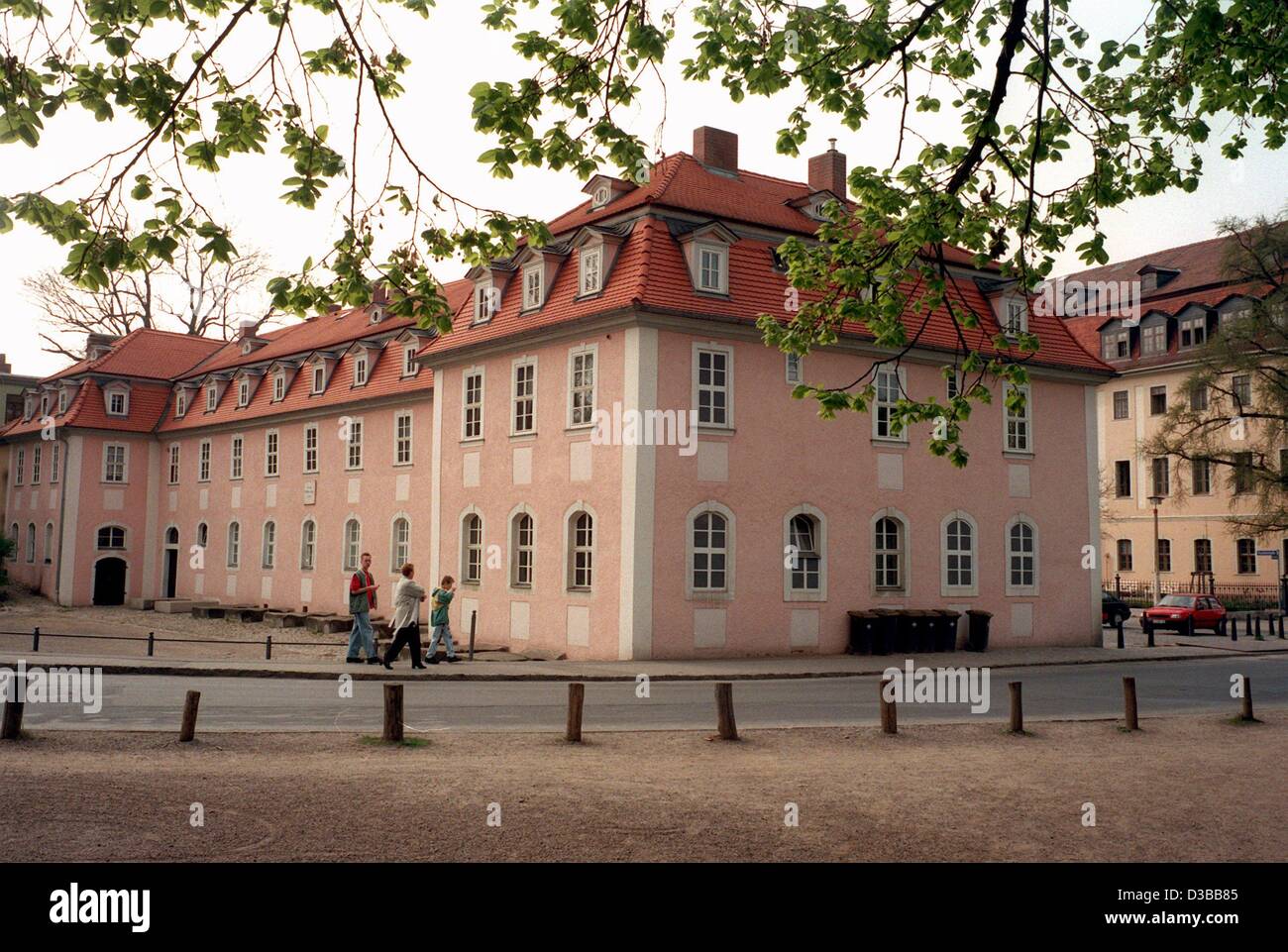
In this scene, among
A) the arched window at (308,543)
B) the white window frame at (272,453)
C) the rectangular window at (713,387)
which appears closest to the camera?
the rectangular window at (713,387)

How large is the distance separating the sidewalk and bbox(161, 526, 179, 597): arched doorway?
22.1 m

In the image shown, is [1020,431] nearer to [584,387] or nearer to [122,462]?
[584,387]

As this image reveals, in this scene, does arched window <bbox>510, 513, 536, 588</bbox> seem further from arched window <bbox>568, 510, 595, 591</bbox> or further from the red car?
the red car

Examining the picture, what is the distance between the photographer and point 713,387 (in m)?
24.4

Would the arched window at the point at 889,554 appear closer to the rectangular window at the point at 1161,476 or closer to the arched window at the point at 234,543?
the arched window at the point at 234,543

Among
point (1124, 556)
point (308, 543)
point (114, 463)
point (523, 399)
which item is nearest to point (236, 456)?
point (308, 543)

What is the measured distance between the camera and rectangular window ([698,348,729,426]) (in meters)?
24.2

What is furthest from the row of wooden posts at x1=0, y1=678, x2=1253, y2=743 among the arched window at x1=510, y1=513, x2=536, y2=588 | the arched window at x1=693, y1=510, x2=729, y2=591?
the arched window at x1=510, y1=513, x2=536, y2=588

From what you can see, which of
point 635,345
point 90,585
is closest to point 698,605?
point 635,345

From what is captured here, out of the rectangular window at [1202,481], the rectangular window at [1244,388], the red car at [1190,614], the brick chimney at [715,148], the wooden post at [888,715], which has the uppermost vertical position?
the brick chimney at [715,148]

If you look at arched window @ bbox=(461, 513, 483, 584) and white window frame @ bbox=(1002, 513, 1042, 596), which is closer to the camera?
arched window @ bbox=(461, 513, 483, 584)

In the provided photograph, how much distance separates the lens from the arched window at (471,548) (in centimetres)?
2800

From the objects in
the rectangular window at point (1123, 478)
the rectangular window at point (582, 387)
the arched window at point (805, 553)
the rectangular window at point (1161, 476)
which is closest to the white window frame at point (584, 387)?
the rectangular window at point (582, 387)

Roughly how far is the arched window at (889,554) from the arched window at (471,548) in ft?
31.3
